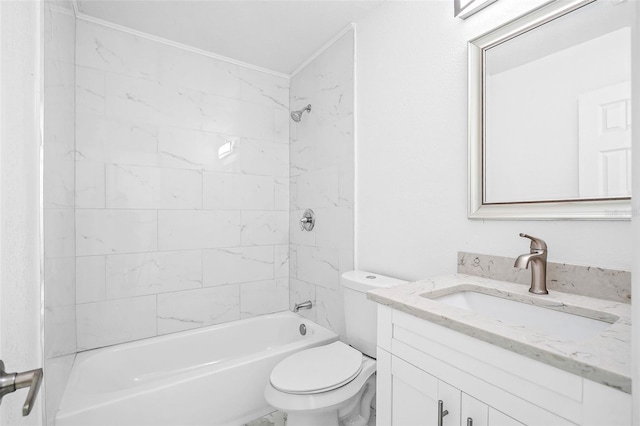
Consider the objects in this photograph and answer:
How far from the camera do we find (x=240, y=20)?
1.92 m

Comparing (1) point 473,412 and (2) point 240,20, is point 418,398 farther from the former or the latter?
(2) point 240,20

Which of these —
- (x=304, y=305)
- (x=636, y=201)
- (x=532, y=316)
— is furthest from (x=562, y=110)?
(x=304, y=305)

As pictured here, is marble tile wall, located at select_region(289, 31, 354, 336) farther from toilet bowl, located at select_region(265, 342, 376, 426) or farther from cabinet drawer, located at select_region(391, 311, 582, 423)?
cabinet drawer, located at select_region(391, 311, 582, 423)

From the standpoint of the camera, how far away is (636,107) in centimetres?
43

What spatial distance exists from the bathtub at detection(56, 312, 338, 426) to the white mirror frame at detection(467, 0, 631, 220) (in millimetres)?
1283

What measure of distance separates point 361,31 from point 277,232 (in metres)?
1.57

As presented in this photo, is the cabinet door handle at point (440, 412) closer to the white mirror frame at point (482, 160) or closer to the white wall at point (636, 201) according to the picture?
the white wall at point (636, 201)

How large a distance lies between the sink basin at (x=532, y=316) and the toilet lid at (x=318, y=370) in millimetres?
625

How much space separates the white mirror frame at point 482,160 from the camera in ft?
3.25

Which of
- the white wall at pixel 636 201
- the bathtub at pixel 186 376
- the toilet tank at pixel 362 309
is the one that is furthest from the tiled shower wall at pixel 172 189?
the white wall at pixel 636 201

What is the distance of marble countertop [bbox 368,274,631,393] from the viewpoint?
0.58 meters

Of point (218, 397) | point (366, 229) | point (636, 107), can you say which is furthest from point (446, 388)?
point (218, 397)

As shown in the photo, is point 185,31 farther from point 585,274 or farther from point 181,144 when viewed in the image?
point 585,274

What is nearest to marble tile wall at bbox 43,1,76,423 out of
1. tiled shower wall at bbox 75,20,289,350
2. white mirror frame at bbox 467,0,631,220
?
tiled shower wall at bbox 75,20,289,350
